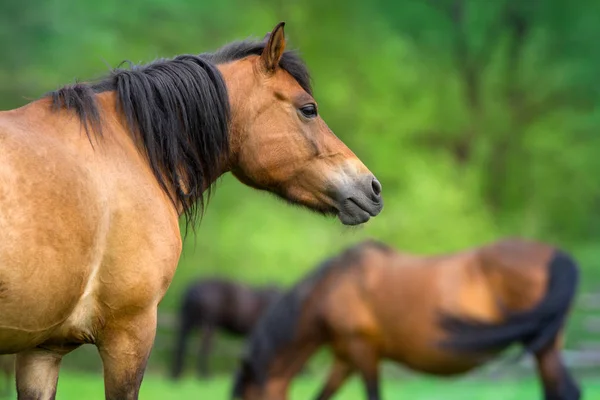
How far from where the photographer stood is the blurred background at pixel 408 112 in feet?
49.5

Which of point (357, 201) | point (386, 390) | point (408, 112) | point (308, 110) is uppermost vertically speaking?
point (308, 110)

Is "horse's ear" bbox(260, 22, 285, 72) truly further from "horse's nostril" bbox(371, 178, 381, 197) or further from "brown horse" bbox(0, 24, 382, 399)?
"horse's nostril" bbox(371, 178, 381, 197)

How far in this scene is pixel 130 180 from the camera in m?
2.87

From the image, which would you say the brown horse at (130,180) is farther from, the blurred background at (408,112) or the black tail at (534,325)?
the blurred background at (408,112)

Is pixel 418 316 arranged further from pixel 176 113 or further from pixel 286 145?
pixel 176 113

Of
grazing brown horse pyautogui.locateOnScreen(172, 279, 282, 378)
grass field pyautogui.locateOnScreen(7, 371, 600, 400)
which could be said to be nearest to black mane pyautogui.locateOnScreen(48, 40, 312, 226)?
grass field pyautogui.locateOnScreen(7, 371, 600, 400)

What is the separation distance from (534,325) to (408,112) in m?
11.1

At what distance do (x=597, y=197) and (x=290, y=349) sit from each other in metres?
13.5

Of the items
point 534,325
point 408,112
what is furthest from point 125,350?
point 408,112

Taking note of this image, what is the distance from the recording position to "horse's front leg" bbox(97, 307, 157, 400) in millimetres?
2818

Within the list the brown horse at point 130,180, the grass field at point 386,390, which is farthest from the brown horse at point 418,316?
the brown horse at point 130,180

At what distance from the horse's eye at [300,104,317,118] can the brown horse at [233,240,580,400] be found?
16.7 feet

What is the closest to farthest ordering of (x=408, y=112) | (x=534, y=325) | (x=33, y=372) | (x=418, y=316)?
(x=33, y=372) < (x=534, y=325) < (x=418, y=316) < (x=408, y=112)

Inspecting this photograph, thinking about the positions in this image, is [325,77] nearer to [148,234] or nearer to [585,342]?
[585,342]
